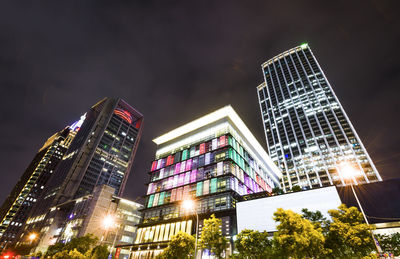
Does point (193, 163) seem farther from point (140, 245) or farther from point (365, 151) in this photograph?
point (365, 151)

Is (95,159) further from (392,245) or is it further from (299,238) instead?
(392,245)

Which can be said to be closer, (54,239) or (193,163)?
(193,163)

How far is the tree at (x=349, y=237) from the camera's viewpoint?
18109 millimetres

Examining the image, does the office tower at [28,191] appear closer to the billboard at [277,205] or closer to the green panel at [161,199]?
the green panel at [161,199]

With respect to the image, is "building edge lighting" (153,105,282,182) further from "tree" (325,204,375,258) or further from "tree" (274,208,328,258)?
"tree" (274,208,328,258)

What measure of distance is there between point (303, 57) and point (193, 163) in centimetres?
17311

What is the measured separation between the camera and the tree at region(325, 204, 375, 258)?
18.1 metres

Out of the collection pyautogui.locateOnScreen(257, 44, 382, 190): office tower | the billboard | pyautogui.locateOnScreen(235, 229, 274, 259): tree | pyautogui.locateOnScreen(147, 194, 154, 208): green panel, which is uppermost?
pyautogui.locateOnScreen(257, 44, 382, 190): office tower

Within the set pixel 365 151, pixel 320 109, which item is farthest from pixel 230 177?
pixel 320 109

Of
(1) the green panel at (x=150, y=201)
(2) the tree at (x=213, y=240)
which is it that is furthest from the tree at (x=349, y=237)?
(1) the green panel at (x=150, y=201)

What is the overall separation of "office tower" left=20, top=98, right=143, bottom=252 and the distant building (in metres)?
11.8

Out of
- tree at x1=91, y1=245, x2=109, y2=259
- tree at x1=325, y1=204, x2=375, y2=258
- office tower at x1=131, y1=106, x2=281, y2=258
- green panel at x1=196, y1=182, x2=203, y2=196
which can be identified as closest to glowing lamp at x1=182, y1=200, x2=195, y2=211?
office tower at x1=131, y1=106, x2=281, y2=258

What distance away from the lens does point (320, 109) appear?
141m

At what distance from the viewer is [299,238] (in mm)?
17875
